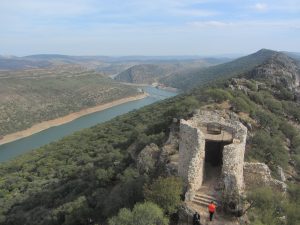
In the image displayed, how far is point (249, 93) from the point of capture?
4391cm

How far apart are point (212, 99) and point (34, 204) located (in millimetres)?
18952

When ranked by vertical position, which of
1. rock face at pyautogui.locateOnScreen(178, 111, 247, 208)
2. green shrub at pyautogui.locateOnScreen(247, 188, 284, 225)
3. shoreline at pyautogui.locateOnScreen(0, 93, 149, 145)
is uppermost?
rock face at pyautogui.locateOnScreen(178, 111, 247, 208)

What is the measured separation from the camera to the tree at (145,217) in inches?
502

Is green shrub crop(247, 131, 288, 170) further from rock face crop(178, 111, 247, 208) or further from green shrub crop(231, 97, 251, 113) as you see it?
rock face crop(178, 111, 247, 208)

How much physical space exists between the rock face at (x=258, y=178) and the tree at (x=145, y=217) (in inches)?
167

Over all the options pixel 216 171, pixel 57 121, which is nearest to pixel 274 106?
pixel 216 171

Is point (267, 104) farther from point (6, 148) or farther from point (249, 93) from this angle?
point (6, 148)

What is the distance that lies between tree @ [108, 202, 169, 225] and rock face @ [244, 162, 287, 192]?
424 centimetres

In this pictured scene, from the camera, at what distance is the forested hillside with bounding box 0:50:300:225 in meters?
14.4

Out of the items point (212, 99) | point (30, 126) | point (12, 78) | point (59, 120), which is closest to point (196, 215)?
point (212, 99)

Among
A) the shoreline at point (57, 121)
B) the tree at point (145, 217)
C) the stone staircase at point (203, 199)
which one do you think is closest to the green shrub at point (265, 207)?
the stone staircase at point (203, 199)

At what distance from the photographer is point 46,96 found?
136 metres

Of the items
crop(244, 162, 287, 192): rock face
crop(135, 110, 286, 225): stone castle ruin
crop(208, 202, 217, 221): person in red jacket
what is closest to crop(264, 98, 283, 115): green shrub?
crop(135, 110, 286, 225): stone castle ruin

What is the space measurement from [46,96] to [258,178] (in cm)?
12707
